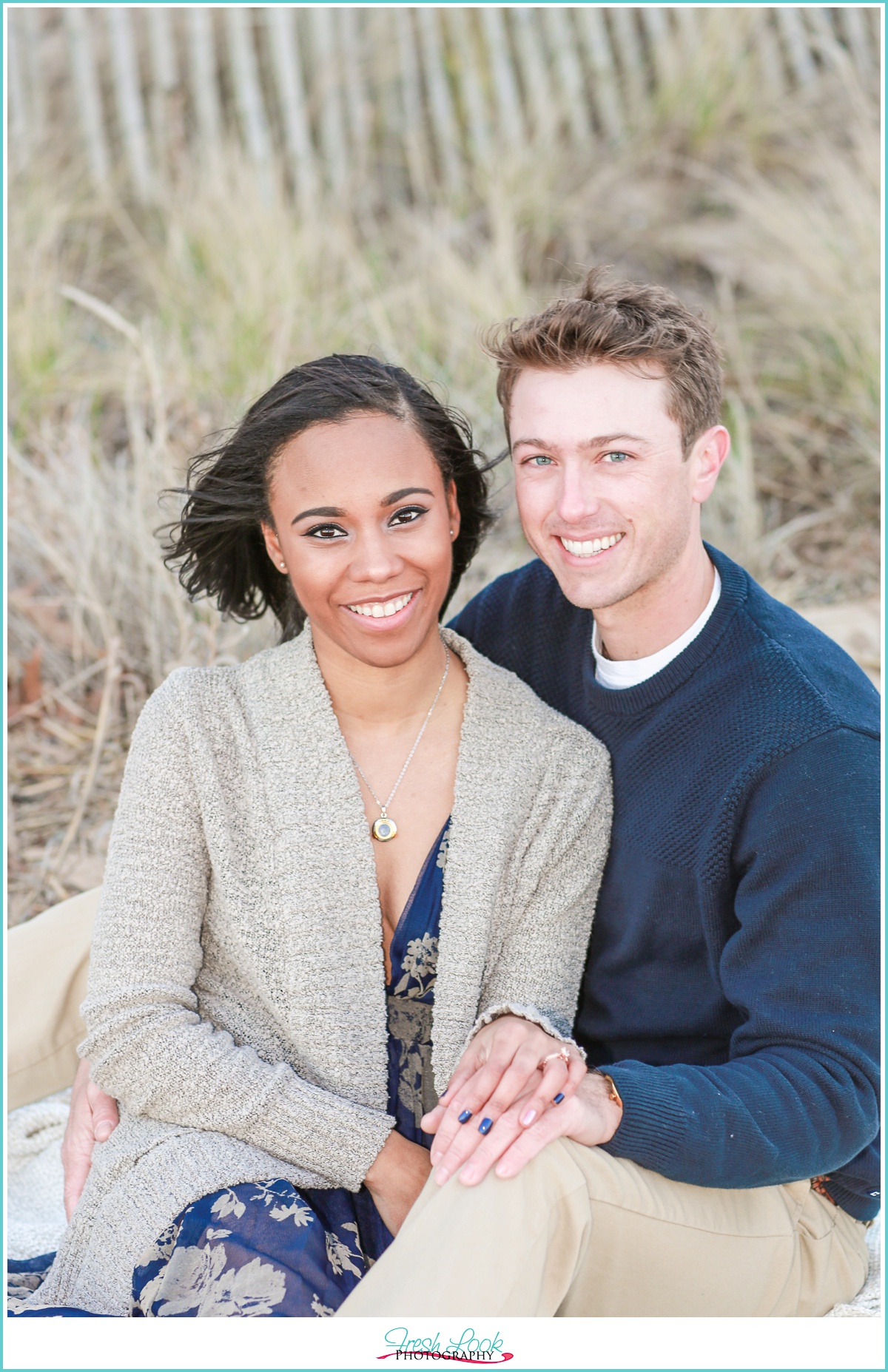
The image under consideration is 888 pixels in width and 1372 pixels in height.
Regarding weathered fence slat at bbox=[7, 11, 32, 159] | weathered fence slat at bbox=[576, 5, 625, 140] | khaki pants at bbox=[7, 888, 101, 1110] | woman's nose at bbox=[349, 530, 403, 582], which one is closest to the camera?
woman's nose at bbox=[349, 530, 403, 582]

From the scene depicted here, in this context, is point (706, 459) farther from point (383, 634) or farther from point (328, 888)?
point (328, 888)

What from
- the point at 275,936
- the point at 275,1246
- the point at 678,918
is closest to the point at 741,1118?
the point at 678,918

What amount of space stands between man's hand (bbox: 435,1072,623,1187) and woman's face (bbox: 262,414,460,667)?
0.82 metres

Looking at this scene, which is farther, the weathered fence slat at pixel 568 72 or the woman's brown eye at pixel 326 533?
the weathered fence slat at pixel 568 72

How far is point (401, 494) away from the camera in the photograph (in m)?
2.24

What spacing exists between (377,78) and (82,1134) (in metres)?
5.66

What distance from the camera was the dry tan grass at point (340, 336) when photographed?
396 cm

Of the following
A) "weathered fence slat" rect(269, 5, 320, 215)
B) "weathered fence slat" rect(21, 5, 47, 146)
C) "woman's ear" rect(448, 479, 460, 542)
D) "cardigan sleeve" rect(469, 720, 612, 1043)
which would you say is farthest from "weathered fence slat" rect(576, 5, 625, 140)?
"cardigan sleeve" rect(469, 720, 612, 1043)

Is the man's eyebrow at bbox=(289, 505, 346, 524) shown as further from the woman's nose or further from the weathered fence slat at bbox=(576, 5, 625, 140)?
the weathered fence slat at bbox=(576, 5, 625, 140)

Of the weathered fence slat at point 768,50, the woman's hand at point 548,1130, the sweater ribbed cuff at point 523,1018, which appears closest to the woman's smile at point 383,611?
the sweater ribbed cuff at point 523,1018

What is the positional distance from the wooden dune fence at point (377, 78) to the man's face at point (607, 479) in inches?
169

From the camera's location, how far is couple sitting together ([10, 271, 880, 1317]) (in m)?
1.91

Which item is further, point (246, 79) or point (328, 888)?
point (246, 79)

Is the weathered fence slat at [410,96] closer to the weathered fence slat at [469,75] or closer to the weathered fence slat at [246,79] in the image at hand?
the weathered fence slat at [469,75]
